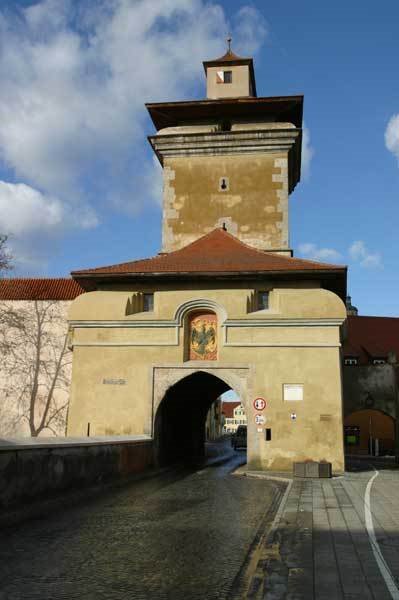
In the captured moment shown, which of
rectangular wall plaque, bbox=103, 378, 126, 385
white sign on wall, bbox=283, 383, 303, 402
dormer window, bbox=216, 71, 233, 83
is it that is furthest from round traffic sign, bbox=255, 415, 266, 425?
dormer window, bbox=216, 71, 233, 83

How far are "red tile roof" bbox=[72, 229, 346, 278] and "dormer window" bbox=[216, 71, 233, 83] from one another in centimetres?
1084

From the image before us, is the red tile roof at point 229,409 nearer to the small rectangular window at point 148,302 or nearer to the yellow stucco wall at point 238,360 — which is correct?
the small rectangular window at point 148,302

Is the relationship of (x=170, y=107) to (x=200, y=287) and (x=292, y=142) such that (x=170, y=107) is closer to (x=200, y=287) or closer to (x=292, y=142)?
(x=292, y=142)

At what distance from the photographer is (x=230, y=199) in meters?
27.2

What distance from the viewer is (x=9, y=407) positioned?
96.0ft

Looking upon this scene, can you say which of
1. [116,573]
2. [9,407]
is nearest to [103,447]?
[116,573]

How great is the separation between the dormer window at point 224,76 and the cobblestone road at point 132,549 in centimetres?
2367

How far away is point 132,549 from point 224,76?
90.5 ft

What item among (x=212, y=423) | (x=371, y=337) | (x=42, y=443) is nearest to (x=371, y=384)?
(x=371, y=337)

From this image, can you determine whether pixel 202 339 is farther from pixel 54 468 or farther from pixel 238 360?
pixel 54 468

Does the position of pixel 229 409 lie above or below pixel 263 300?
below

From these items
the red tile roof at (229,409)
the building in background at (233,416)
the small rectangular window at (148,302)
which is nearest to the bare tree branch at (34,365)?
the small rectangular window at (148,302)

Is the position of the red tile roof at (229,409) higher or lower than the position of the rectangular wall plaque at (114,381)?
higher

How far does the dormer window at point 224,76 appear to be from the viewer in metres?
30.7
